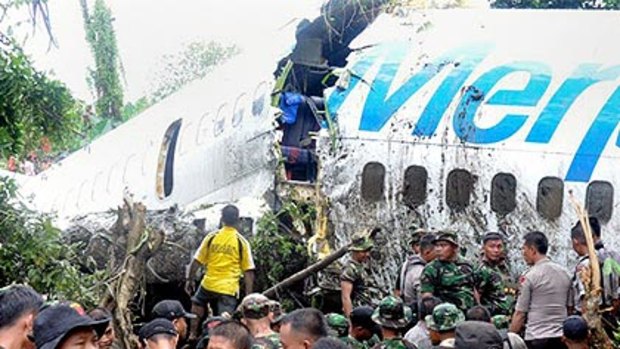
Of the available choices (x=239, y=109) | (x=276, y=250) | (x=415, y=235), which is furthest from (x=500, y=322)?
(x=239, y=109)

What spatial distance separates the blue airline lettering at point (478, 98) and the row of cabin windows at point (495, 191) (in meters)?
0.22

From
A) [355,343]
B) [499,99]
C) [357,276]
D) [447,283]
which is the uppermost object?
[499,99]

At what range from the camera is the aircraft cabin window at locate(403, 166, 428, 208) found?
1005 centimetres

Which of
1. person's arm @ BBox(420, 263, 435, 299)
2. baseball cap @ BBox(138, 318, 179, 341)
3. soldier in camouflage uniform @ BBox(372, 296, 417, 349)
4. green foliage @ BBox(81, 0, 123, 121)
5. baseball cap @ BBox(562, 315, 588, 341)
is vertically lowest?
green foliage @ BBox(81, 0, 123, 121)

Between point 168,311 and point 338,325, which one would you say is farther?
point 168,311

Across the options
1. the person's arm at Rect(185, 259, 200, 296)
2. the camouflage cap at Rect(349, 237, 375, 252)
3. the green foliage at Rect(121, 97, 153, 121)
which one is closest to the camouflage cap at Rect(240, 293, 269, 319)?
the camouflage cap at Rect(349, 237, 375, 252)

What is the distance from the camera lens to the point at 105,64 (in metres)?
Answer: 41.5

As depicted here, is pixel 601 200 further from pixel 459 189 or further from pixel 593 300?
pixel 593 300

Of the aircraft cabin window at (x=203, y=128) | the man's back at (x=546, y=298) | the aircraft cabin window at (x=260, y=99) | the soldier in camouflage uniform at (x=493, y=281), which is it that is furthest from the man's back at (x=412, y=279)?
the aircraft cabin window at (x=203, y=128)

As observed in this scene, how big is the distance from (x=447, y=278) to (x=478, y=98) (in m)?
3.26

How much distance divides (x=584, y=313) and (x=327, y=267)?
337 centimetres

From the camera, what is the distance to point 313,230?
10.6m

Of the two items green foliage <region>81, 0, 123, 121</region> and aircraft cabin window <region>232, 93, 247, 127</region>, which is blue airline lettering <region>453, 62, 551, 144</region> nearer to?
aircraft cabin window <region>232, 93, 247, 127</region>

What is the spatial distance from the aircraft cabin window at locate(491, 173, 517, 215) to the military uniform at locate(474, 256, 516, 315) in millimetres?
1460
